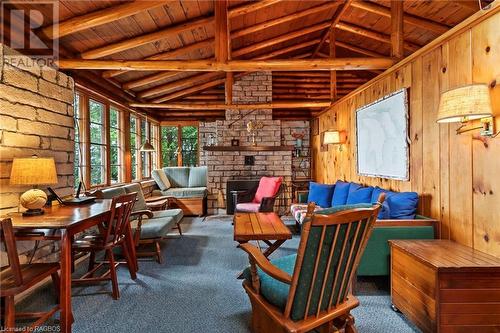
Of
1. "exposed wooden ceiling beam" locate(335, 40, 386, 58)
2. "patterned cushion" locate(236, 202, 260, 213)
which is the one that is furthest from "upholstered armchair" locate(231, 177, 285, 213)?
"exposed wooden ceiling beam" locate(335, 40, 386, 58)

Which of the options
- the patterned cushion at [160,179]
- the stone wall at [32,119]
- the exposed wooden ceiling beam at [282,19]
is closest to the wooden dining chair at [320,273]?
the stone wall at [32,119]

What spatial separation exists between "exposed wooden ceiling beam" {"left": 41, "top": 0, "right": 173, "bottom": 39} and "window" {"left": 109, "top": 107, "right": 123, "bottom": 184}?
2236mm

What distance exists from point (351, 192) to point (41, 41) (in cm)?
411

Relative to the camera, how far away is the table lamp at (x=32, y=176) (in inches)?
83.7

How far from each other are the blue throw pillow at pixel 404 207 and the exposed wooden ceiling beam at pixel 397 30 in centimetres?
179

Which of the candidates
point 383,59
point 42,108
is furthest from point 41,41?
point 383,59

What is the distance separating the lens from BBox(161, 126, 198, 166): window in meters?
7.58

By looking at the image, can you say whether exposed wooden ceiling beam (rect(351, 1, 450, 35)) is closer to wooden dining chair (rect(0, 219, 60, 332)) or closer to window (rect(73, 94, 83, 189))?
window (rect(73, 94, 83, 189))

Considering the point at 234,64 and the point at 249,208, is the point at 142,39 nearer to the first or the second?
the point at 234,64

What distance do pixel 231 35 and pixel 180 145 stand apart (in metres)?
3.87

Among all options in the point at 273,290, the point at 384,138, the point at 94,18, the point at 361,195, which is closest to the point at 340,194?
the point at 361,195

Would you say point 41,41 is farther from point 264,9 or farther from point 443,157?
point 443,157

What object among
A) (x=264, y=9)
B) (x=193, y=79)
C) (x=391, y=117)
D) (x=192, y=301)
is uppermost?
(x=264, y=9)

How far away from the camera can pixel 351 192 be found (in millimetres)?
3787
